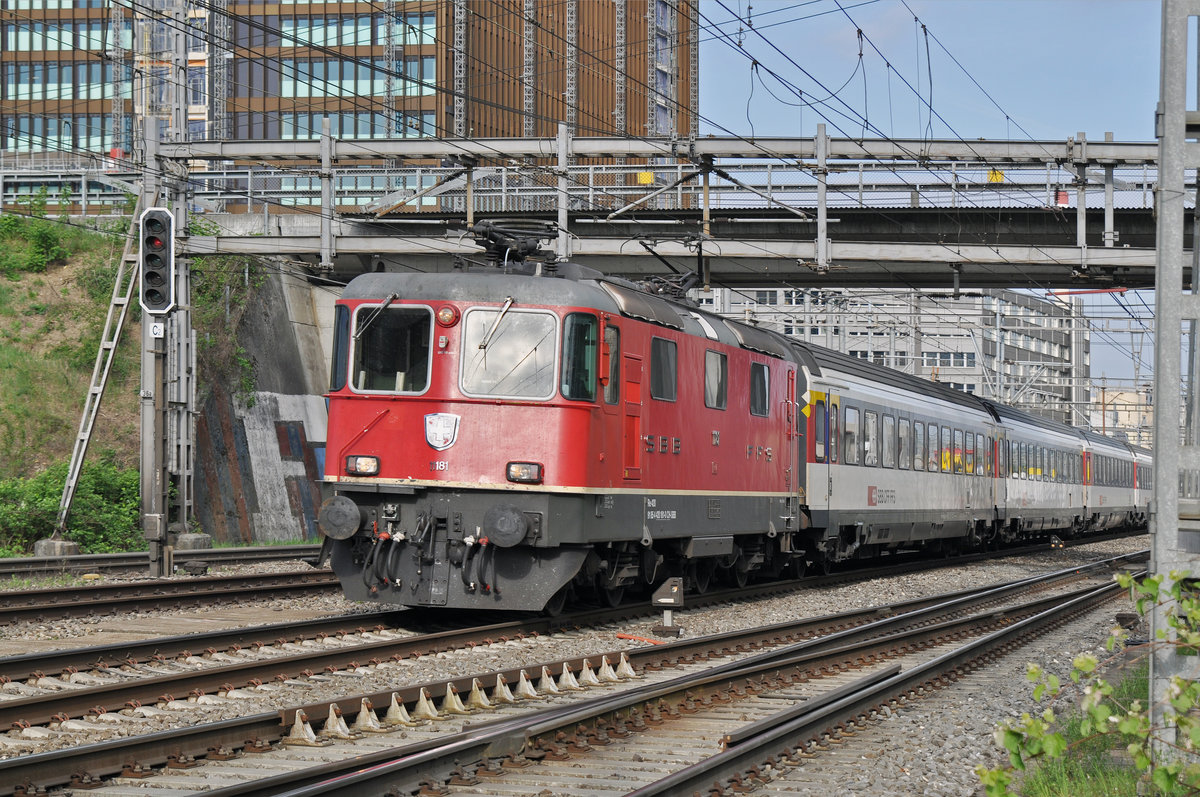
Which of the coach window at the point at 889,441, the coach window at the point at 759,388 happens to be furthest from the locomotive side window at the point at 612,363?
the coach window at the point at 889,441

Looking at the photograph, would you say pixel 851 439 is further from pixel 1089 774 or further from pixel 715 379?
pixel 1089 774

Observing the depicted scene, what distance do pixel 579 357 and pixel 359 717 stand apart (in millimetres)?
5507

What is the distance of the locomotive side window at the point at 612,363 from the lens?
45.4ft

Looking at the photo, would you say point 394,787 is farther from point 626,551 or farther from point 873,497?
point 873,497

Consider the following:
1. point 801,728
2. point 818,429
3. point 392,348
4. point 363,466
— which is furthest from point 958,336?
point 801,728

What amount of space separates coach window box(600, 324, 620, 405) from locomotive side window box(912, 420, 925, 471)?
13.7 meters

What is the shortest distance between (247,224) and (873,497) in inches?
722

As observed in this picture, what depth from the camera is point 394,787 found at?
7031 mm

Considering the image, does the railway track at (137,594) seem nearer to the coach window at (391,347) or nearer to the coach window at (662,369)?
the coach window at (391,347)

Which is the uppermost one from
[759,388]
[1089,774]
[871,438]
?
[759,388]

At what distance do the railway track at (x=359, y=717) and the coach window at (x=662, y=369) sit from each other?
9.39 feet

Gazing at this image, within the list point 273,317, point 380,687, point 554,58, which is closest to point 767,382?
point 380,687

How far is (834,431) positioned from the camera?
22.1 meters

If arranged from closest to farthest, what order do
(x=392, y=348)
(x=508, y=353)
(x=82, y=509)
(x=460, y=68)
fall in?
(x=508, y=353) → (x=392, y=348) → (x=82, y=509) → (x=460, y=68)
